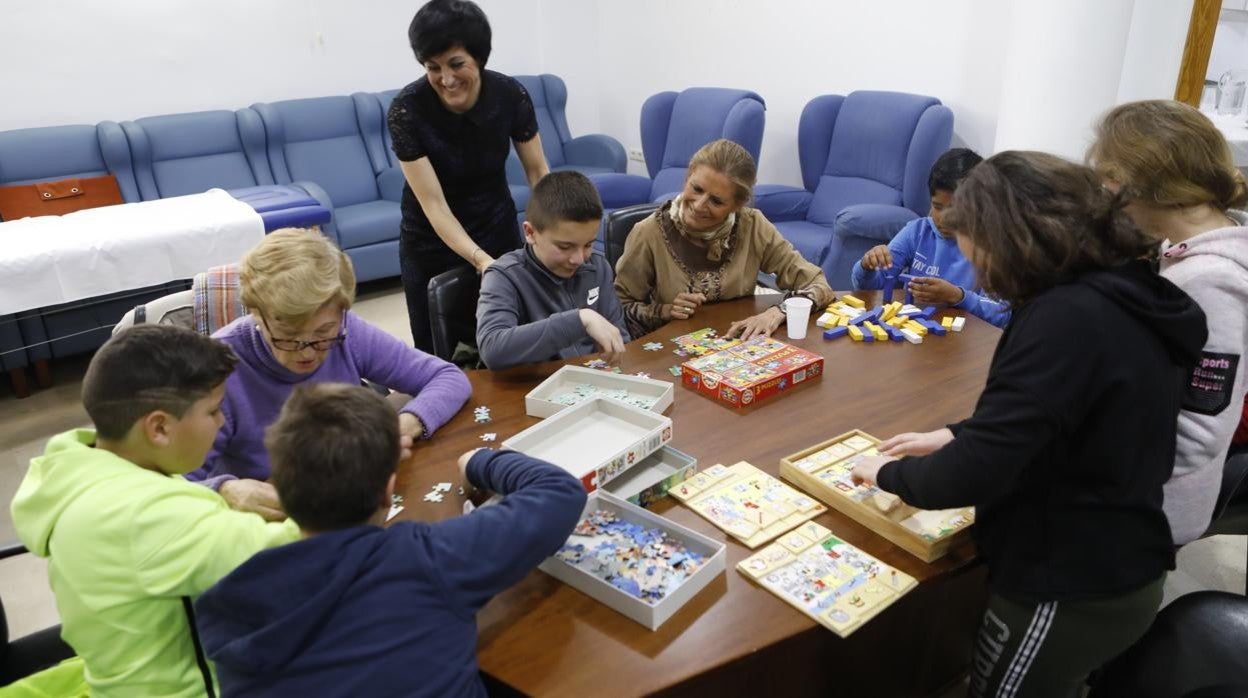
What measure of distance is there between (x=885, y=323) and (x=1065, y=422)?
118 centimetres

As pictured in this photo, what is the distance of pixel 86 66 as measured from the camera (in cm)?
518

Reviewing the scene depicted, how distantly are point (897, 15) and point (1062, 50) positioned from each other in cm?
148

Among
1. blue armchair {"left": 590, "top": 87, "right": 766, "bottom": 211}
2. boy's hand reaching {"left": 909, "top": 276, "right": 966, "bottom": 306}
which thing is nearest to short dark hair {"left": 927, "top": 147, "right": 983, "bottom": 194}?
boy's hand reaching {"left": 909, "top": 276, "right": 966, "bottom": 306}

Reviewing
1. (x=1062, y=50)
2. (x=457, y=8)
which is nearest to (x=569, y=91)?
(x=1062, y=50)

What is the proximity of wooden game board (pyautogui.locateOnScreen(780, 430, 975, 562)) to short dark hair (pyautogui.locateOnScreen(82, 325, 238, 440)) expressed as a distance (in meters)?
1.10

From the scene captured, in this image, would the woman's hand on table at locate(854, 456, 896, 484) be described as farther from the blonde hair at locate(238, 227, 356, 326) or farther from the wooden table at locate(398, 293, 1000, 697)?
the blonde hair at locate(238, 227, 356, 326)

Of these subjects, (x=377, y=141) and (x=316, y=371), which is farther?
(x=377, y=141)

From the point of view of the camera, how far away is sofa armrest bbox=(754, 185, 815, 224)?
5.00m

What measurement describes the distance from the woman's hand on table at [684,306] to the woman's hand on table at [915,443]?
3.20 ft

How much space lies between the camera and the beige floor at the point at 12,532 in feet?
8.50

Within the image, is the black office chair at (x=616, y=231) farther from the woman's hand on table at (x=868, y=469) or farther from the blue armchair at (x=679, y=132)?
the blue armchair at (x=679, y=132)

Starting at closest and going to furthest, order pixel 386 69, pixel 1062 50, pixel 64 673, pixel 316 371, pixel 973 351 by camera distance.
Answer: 1. pixel 64 673
2. pixel 316 371
3. pixel 973 351
4. pixel 1062 50
5. pixel 386 69

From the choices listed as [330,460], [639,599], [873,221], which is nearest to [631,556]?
[639,599]

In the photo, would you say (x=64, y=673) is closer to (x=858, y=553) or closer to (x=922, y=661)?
(x=858, y=553)
